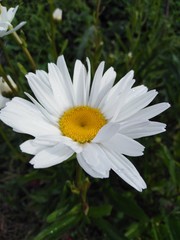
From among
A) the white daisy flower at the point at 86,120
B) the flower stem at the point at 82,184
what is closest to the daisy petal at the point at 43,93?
the white daisy flower at the point at 86,120

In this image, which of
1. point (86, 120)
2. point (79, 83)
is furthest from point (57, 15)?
point (86, 120)

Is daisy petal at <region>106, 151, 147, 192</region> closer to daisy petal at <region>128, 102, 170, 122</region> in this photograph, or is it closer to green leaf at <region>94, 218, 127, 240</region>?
daisy petal at <region>128, 102, 170, 122</region>

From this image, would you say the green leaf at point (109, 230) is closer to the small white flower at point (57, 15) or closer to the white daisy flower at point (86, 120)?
Answer: the white daisy flower at point (86, 120)

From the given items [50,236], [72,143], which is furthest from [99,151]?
[50,236]

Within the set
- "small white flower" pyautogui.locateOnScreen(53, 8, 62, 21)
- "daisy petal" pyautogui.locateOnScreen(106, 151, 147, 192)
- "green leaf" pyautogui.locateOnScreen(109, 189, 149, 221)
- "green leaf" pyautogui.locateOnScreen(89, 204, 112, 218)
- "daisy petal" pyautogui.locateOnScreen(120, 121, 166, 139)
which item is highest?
"small white flower" pyautogui.locateOnScreen(53, 8, 62, 21)

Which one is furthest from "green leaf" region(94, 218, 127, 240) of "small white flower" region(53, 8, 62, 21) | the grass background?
"small white flower" region(53, 8, 62, 21)

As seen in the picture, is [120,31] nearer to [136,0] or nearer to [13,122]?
[136,0]

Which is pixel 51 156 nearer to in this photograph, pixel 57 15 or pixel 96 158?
pixel 96 158
